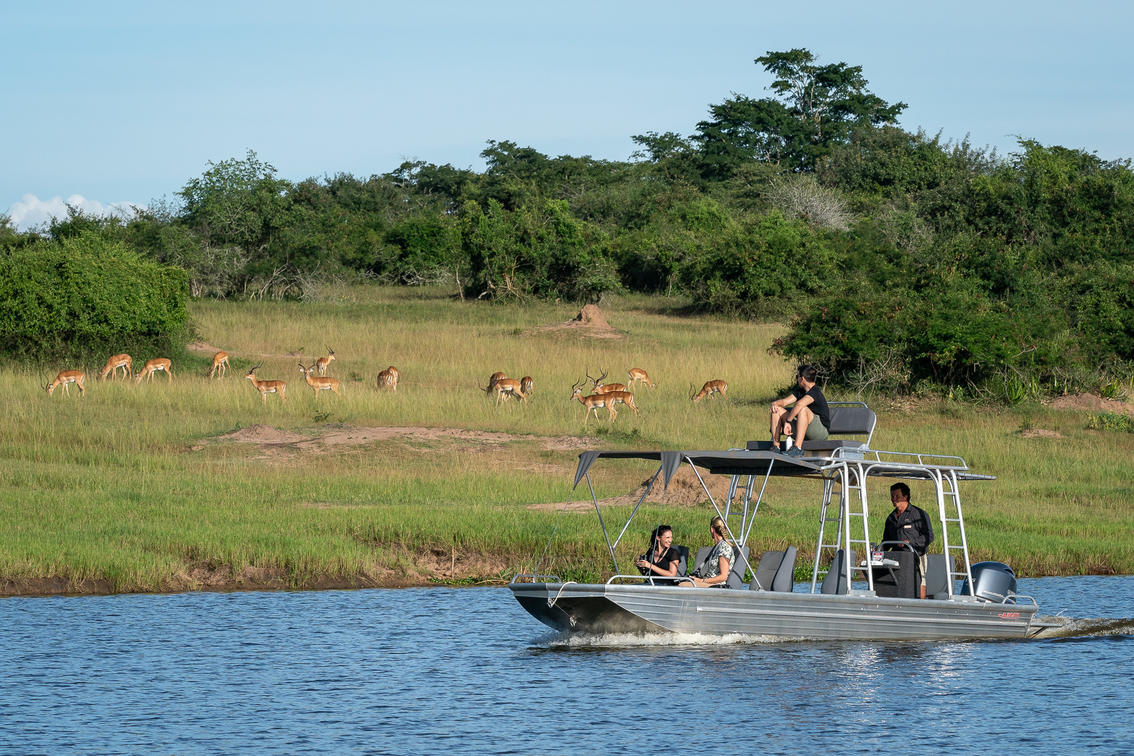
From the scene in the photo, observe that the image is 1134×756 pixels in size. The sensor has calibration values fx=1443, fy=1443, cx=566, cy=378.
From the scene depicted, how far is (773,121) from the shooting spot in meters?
87.5

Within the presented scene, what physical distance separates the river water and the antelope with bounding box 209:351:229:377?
72.7 ft

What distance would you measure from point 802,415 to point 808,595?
1855 millimetres

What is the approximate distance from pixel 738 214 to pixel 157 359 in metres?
37.1

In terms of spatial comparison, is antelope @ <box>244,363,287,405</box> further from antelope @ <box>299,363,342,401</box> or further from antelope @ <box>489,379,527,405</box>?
antelope @ <box>489,379,527,405</box>

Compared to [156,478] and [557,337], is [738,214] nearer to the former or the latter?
[557,337]

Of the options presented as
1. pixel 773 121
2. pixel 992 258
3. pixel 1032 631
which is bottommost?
pixel 1032 631

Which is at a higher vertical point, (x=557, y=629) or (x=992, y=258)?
(x=992, y=258)

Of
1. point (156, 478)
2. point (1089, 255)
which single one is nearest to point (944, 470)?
point (156, 478)

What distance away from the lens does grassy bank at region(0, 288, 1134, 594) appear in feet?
63.9

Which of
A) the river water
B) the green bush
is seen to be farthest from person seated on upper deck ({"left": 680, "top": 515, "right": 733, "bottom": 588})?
the green bush

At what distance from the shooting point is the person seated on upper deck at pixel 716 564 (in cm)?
1511

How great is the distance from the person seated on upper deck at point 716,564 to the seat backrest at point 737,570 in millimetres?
44

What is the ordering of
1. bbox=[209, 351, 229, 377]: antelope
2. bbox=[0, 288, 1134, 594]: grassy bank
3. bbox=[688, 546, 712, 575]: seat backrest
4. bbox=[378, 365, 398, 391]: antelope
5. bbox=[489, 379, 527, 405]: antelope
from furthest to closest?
1. bbox=[209, 351, 229, 377]: antelope
2. bbox=[378, 365, 398, 391]: antelope
3. bbox=[489, 379, 527, 405]: antelope
4. bbox=[0, 288, 1134, 594]: grassy bank
5. bbox=[688, 546, 712, 575]: seat backrest

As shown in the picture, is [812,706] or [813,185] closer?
[812,706]
